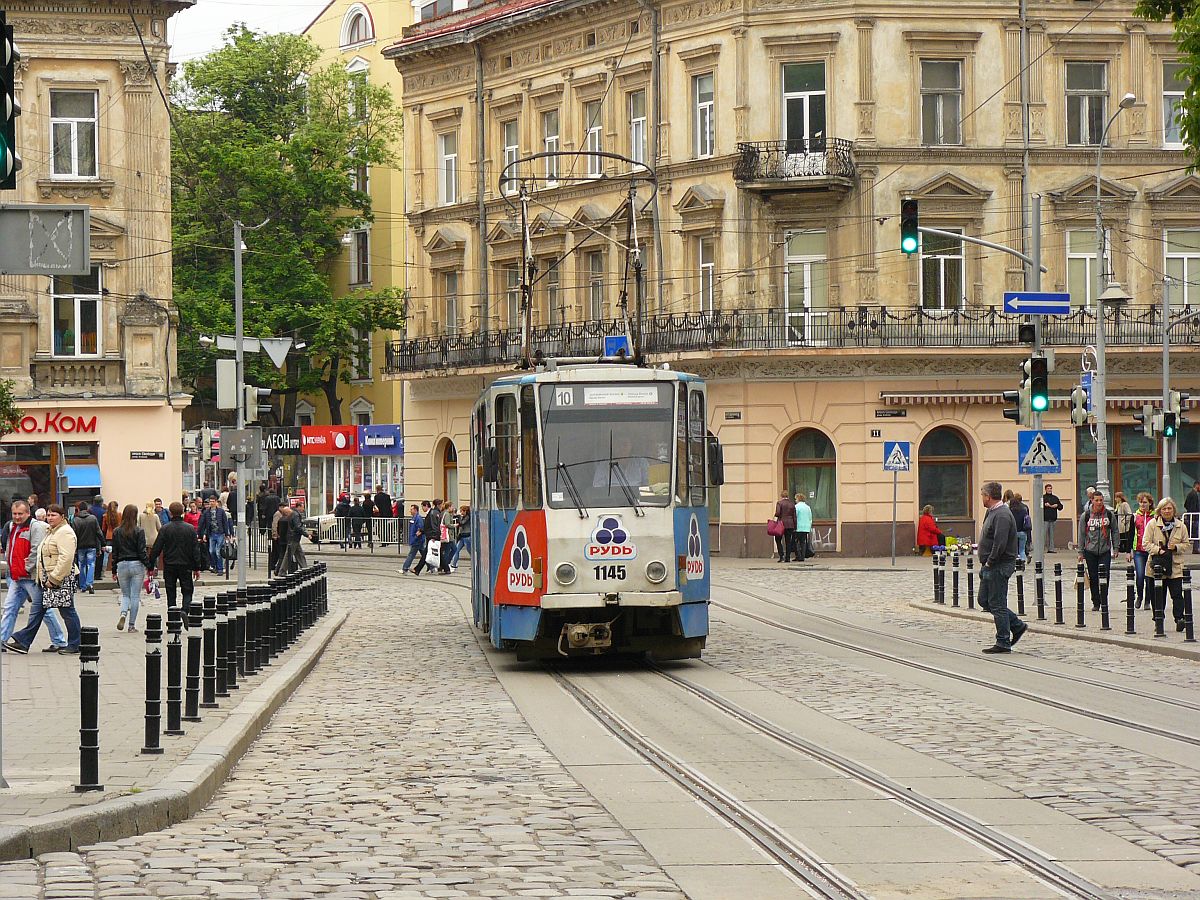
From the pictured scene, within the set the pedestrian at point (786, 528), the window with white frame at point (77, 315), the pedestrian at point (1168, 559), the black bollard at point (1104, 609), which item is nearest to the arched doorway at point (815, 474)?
the pedestrian at point (786, 528)

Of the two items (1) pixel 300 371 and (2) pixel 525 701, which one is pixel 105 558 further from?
(1) pixel 300 371

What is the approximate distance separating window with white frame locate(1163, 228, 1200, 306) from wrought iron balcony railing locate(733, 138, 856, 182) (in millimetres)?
8094

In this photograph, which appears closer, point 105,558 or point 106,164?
point 105,558

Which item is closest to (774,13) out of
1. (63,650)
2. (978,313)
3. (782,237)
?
(782,237)

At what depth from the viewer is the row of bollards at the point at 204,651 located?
1043 centimetres

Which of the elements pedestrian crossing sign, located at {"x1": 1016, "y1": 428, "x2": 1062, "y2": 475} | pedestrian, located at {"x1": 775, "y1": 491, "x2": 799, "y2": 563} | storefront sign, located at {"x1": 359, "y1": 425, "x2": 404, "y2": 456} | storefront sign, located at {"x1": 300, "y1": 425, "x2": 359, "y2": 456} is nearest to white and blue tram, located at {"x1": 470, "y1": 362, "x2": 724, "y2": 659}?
pedestrian crossing sign, located at {"x1": 1016, "y1": 428, "x2": 1062, "y2": 475}

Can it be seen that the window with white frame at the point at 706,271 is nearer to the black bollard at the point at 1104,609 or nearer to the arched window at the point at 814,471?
the arched window at the point at 814,471

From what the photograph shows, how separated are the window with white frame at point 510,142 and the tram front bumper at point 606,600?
34.0m

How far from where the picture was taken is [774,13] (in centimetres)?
4497

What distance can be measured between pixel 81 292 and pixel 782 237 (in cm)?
1655

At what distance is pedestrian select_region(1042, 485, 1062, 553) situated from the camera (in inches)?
1692

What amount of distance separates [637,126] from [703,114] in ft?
7.88

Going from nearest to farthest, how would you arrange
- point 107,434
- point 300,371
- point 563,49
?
1. point 107,434
2. point 563,49
3. point 300,371

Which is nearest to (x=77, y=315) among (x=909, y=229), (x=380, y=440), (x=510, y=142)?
(x=510, y=142)
